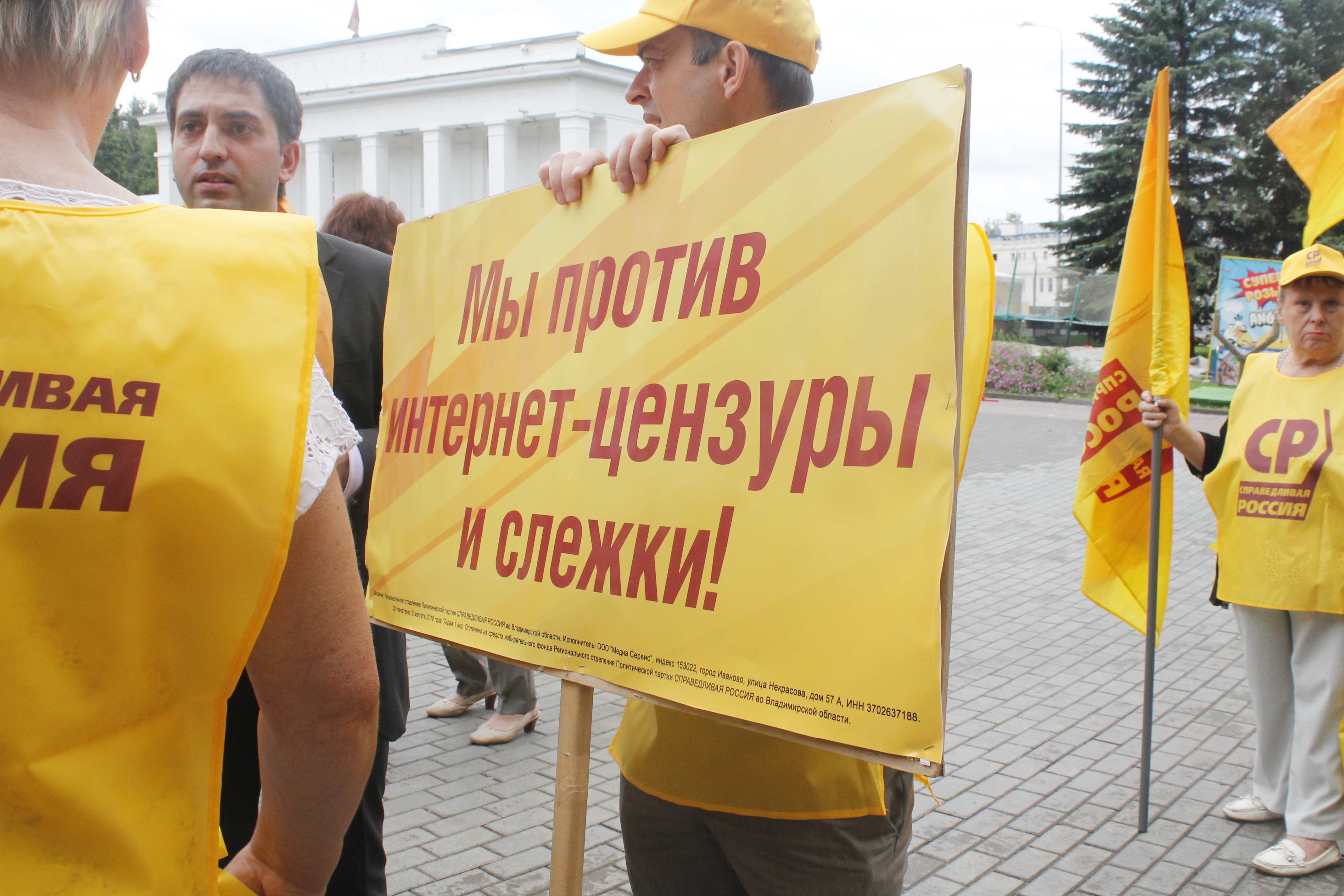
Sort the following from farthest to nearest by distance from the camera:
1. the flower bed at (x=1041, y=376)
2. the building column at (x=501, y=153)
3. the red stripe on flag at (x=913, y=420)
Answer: the building column at (x=501, y=153), the flower bed at (x=1041, y=376), the red stripe on flag at (x=913, y=420)

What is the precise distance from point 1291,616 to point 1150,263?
138 cm

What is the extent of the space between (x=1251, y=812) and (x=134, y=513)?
4009mm

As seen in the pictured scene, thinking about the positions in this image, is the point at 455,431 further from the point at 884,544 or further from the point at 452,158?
the point at 452,158

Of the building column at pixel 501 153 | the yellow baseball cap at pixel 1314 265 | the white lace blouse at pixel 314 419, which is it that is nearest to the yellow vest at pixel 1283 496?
the yellow baseball cap at pixel 1314 265

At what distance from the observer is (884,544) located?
121cm

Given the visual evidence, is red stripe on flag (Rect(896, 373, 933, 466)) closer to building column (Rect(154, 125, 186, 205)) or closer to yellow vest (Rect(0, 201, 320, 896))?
yellow vest (Rect(0, 201, 320, 896))

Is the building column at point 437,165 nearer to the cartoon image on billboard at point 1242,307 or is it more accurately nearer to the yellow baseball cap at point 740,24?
the cartoon image on billboard at point 1242,307

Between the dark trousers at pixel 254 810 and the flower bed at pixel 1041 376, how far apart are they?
815 inches

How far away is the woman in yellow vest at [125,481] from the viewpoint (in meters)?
0.92

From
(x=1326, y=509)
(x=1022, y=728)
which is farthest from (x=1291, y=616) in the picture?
(x=1022, y=728)

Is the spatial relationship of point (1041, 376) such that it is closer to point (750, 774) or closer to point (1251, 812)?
point (1251, 812)

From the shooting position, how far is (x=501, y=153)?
38.9 meters

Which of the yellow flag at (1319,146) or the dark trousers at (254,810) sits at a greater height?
the yellow flag at (1319,146)

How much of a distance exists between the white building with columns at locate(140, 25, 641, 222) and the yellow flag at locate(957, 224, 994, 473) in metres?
35.1
